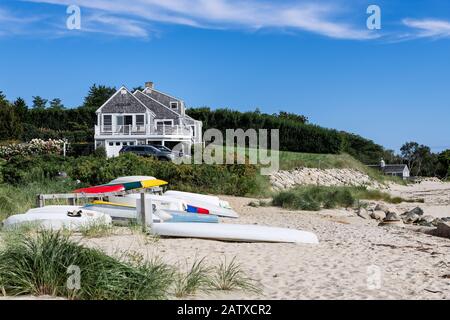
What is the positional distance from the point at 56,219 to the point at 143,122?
143ft

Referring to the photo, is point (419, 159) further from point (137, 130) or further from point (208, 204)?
point (208, 204)

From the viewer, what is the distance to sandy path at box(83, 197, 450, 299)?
8.74 metres

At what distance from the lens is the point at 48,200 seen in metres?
18.0

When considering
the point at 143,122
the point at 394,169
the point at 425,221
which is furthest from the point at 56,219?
the point at 394,169

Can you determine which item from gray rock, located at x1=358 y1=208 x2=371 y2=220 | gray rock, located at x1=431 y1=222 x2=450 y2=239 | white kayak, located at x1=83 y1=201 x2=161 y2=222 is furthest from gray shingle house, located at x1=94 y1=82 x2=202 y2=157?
white kayak, located at x1=83 y1=201 x2=161 y2=222

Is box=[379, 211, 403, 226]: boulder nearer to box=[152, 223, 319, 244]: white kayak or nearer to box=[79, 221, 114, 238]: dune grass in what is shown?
box=[152, 223, 319, 244]: white kayak

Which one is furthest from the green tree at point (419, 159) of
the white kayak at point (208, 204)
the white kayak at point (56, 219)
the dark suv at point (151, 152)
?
the white kayak at point (56, 219)

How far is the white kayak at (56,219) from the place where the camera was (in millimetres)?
13328

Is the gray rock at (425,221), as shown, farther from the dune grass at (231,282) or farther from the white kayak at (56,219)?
the dune grass at (231,282)

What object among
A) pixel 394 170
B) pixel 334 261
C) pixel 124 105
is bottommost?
pixel 334 261

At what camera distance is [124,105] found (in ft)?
187
